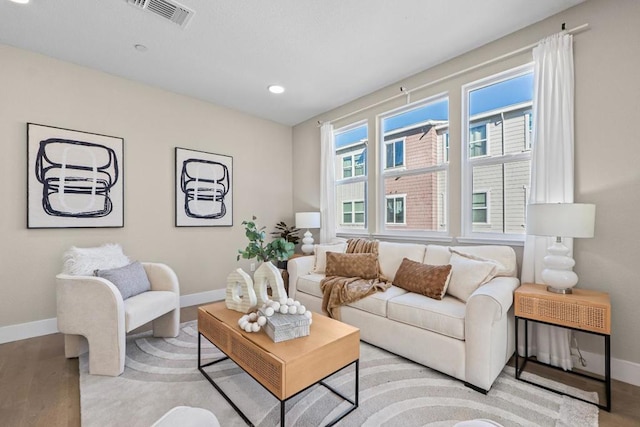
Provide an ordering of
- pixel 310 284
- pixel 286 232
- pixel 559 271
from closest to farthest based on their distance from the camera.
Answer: pixel 559 271 < pixel 310 284 < pixel 286 232

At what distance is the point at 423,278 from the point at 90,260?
2.82 metres

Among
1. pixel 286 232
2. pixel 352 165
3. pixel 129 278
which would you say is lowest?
pixel 129 278

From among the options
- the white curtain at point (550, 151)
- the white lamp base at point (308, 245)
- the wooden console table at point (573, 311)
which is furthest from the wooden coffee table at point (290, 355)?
the white lamp base at point (308, 245)

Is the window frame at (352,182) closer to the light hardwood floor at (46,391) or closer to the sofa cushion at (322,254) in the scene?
the sofa cushion at (322,254)

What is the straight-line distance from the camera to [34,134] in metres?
2.70

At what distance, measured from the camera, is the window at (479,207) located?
9.13 feet

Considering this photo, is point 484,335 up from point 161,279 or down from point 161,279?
down

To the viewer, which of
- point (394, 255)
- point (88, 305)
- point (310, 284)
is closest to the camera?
point (88, 305)

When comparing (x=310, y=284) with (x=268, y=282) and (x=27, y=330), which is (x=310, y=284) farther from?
(x=27, y=330)

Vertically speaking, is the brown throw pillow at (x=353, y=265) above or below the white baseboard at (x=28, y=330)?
above

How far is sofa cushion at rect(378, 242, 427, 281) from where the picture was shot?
2842mm

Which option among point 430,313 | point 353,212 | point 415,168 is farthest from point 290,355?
point 353,212

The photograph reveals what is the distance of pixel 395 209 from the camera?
11.6 feet

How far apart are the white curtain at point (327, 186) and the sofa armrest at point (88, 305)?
2588mm
